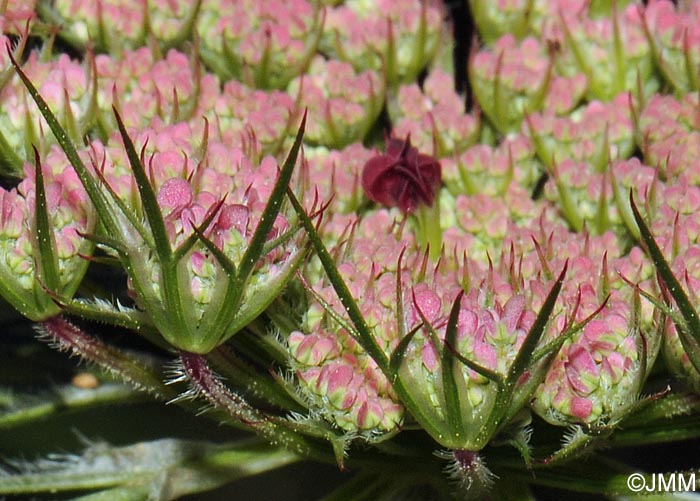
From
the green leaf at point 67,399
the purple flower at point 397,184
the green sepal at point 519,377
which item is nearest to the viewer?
the green sepal at point 519,377

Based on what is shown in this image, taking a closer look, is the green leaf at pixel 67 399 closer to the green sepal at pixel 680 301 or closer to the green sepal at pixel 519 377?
the green sepal at pixel 519 377

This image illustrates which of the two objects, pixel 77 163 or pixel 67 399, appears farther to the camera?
pixel 67 399

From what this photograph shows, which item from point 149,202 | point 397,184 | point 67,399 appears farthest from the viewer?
point 67,399

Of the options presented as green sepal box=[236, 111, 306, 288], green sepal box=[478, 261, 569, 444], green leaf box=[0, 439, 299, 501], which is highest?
green sepal box=[236, 111, 306, 288]

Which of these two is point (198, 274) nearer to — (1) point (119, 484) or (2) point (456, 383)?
(2) point (456, 383)

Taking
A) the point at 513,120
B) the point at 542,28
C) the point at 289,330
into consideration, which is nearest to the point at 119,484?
the point at 289,330

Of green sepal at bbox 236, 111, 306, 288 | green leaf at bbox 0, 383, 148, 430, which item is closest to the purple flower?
green sepal at bbox 236, 111, 306, 288

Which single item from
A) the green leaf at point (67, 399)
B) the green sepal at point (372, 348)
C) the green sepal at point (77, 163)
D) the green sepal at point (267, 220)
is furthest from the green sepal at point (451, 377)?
the green leaf at point (67, 399)

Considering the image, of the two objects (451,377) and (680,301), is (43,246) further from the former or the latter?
(680,301)

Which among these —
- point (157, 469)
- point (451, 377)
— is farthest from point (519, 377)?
point (157, 469)

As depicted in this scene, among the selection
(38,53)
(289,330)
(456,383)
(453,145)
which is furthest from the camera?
(453,145)

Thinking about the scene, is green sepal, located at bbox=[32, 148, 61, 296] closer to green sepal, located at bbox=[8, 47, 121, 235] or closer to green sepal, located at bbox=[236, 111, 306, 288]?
green sepal, located at bbox=[8, 47, 121, 235]
